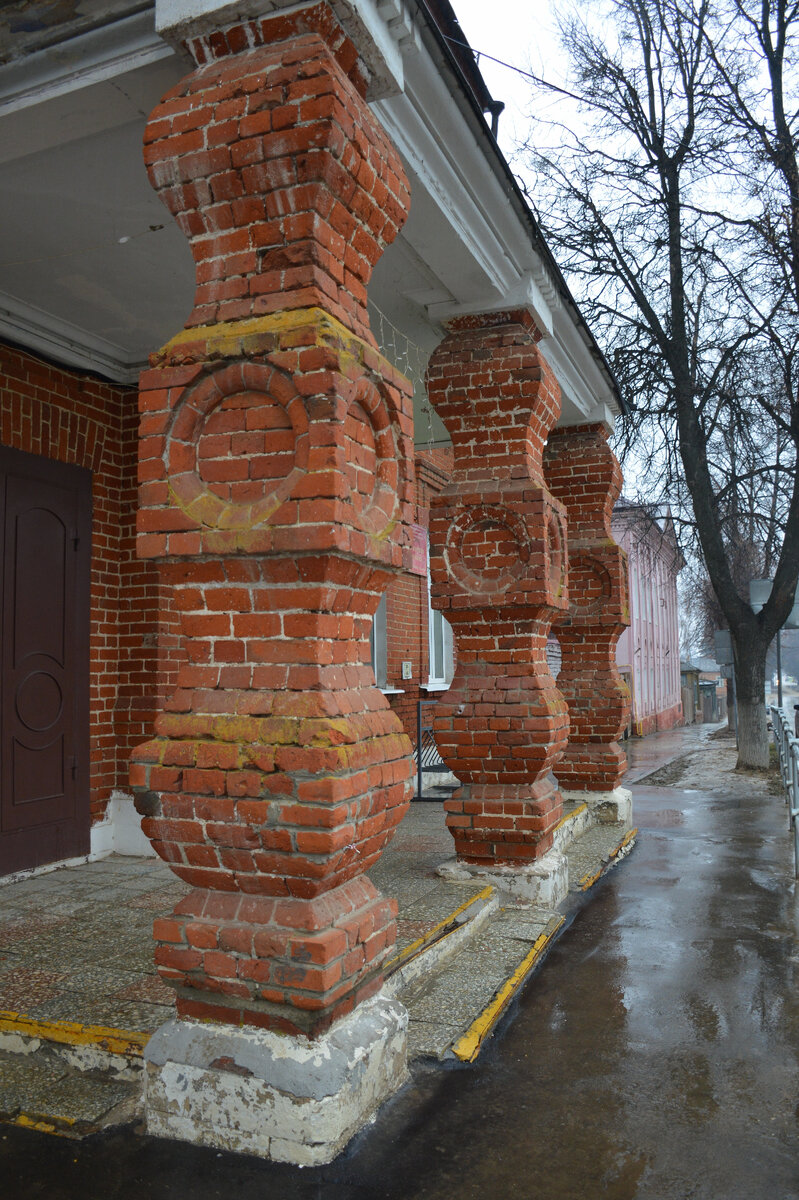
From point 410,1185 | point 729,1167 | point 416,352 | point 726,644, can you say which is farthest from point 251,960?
point 726,644

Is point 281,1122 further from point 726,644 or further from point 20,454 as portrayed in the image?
point 726,644

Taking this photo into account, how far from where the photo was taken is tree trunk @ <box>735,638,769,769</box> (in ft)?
45.2

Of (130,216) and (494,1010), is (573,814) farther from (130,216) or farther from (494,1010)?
(130,216)

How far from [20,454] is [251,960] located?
13.3ft

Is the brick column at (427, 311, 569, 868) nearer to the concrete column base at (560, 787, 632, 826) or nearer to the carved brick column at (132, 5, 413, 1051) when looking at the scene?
the carved brick column at (132, 5, 413, 1051)

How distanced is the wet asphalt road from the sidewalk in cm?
15

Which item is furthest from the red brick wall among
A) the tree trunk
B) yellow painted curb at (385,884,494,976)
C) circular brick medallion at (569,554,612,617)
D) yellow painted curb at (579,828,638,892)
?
the tree trunk

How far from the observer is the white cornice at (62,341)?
5371mm

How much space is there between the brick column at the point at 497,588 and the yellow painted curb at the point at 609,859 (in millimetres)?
681

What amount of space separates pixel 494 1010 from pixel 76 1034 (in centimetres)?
170

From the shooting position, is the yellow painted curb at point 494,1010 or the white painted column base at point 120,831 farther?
the white painted column base at point 120,831

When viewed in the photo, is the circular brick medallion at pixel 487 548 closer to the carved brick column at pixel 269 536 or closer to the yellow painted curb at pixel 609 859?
the yellow painted curb at pixel 609 859

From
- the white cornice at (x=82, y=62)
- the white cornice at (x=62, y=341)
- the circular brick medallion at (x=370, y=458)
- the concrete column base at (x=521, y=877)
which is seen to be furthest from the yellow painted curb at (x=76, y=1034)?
the white cornice at (x=62, y=341)

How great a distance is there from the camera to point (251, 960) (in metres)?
2.73
